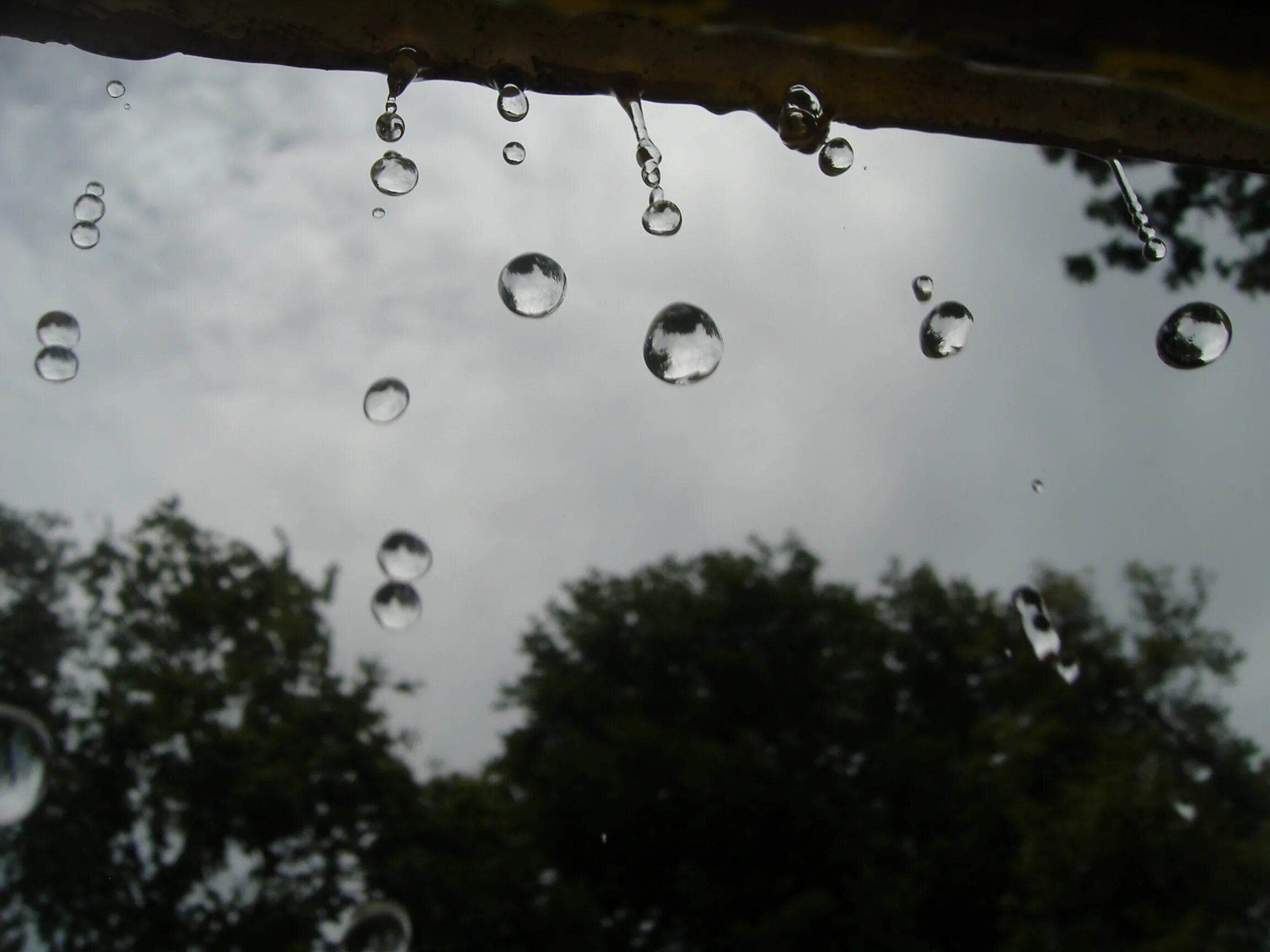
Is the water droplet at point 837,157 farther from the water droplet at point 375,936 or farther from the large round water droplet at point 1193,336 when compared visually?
the water droplet at point 375,936

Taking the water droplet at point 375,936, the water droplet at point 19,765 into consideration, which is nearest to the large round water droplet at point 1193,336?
the water droplet at point 19,765

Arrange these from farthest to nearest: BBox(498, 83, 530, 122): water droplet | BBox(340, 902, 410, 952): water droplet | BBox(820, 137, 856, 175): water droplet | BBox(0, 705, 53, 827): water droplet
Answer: BBox(340, 902, 410, 952): water droplet < BBox(0, 705, 53, 827): water droplet < BBox(820, 137, 856, 175): water droplet < BBox(498, 83, 530, 122): water droplet

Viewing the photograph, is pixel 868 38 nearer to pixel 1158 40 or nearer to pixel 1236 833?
pixel 1158 40

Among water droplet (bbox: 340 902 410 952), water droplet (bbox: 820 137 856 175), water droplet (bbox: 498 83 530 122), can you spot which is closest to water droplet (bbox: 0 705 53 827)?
water droplet (bbox: 340 902 410 952)

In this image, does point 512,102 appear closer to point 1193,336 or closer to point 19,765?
point 1193,336

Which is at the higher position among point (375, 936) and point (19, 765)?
point (19, 765)

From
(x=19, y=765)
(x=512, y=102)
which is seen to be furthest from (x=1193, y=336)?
(x=19, y=765)

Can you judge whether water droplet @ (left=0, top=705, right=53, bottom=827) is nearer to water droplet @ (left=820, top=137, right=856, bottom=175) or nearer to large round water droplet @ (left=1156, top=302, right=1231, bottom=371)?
water droplet @ (left=820, top=137, right=856, bottom=175)
